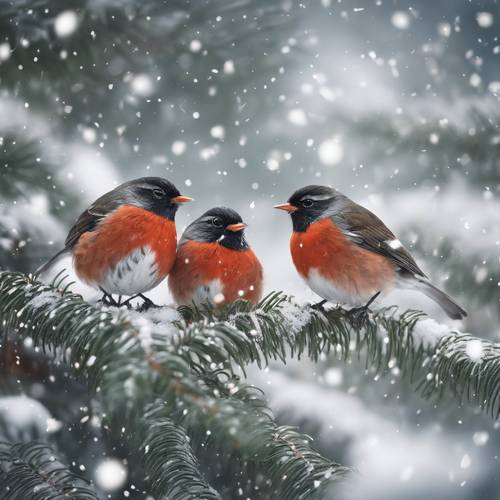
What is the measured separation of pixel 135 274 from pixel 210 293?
0.35m

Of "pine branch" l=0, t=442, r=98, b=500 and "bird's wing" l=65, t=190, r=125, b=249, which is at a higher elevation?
"bird's wing" l=65, t=190, r=125, b=249

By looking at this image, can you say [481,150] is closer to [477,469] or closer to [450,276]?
[450,276]

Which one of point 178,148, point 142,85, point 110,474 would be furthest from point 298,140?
point 110,474

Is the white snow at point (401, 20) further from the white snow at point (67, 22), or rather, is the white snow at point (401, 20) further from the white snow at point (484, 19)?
the white snow at point (67, 22)

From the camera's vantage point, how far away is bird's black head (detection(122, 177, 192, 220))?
2943mm

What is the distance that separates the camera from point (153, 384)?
118 cm

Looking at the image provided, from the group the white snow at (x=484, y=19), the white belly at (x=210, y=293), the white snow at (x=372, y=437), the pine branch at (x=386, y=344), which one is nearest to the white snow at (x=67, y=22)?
the white belly at (x=210, y=293)

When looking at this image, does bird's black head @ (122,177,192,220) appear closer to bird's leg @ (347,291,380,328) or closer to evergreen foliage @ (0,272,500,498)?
evergreen foliage @ (0,272,500,498)

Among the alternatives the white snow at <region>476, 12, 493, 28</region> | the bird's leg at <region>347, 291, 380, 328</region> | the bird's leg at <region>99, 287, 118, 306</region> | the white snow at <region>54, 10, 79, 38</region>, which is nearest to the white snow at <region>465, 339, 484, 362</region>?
the bird's leg at <region>347, 291, 380, 328</region>

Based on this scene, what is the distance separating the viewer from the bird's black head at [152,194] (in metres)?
2.94

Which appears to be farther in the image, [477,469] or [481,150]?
[477,469]

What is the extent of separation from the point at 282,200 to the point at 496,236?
1813 mm

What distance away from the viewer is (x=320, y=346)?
2.46 metres

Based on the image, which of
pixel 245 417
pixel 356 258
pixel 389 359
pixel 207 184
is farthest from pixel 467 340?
pixel 207 184
